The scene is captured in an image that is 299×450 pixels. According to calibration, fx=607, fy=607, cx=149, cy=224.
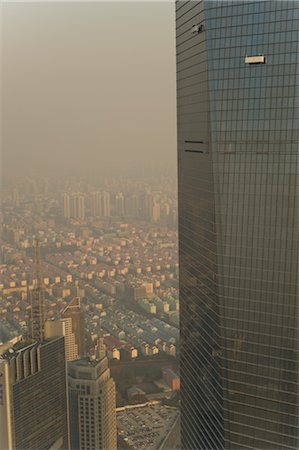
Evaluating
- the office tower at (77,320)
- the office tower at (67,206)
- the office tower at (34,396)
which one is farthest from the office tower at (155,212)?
the office tower at (34,396)

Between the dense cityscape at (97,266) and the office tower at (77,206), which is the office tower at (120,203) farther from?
the office tower at (77,206)

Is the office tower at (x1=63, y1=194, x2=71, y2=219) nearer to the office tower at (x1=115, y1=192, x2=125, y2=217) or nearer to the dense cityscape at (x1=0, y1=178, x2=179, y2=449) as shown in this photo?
the dense cityscape at (x1=0, y1=178, x2=179, y2=449)

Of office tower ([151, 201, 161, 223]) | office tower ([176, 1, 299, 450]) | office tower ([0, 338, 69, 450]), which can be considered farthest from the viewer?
office tower ([151, 201, 161, 223])

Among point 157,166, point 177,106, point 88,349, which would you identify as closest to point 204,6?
point 177,106

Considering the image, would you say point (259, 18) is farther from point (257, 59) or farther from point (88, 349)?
point (88, 349)

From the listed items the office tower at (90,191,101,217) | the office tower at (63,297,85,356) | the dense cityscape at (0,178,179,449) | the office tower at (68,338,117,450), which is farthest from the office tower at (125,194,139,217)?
the office tower at (68,338,117,450)

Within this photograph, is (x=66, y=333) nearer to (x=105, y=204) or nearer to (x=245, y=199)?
(x=105, y=204)
